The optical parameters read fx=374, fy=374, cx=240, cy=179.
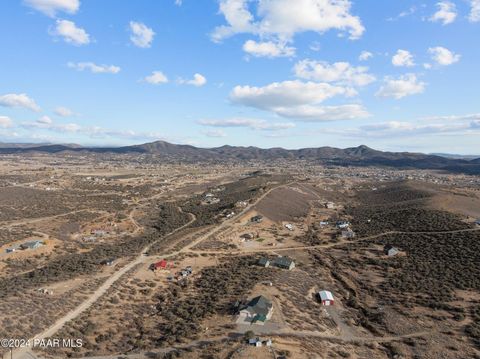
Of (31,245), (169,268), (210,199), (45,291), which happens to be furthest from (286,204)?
(45,291)

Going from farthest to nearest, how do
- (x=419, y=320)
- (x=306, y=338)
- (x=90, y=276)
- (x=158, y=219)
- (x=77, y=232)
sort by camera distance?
(x=158, y=219), (x=77, y=232), (x=90, y=276), (x=419, y=320), (x=306, y=338)

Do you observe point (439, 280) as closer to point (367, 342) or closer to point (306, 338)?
point (367, 342)

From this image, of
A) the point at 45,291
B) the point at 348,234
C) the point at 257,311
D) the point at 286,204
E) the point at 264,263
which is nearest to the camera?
the point at 257,311

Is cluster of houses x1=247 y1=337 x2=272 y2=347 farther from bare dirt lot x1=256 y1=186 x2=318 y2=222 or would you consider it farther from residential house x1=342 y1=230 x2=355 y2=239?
bare dirt lot x1=256 y1=186 x2=318 y2=222

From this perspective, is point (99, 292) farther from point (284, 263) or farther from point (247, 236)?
point (247, 236)

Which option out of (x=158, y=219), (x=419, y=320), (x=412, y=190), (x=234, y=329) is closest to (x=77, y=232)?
(x=158, y=219)

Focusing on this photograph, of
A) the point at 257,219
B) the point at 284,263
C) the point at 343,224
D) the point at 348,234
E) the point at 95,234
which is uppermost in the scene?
the point at 257,219

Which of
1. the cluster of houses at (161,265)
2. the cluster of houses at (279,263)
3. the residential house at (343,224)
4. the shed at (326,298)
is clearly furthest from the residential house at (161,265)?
the residential house at (343,224)
